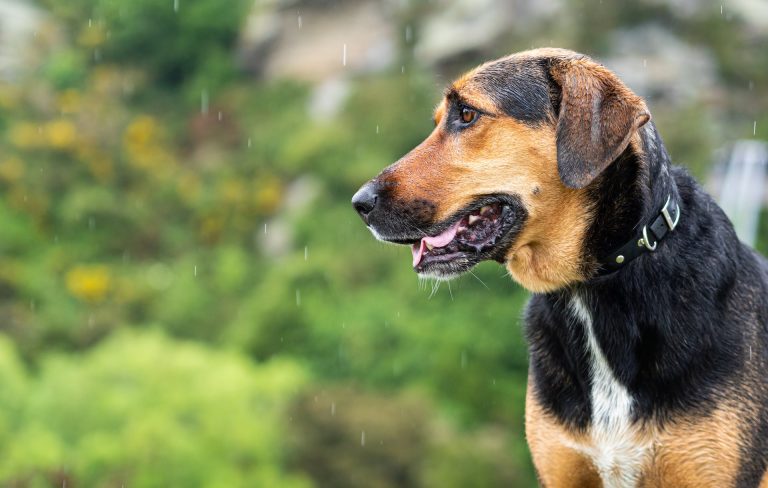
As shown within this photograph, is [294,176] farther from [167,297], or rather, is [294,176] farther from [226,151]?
[167,297]

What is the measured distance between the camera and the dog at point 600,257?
12.4ft

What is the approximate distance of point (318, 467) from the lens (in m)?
23.5

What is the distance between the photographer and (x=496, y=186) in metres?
3.94

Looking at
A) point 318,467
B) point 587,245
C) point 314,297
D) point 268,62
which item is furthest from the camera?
point 268,62

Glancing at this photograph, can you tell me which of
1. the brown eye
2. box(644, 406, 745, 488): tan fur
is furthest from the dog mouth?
box(644, 406, 745, 488): tan fur

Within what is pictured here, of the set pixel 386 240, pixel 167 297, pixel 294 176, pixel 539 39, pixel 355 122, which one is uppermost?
pixel 386 240

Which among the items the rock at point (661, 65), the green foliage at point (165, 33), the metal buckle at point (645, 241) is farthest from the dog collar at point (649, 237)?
the green foliage at point (165, 33)

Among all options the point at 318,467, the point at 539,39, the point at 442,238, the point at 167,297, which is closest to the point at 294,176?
the point at 167,297

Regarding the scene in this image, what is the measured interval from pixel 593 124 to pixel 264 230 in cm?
3326

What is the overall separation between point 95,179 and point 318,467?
18.6m

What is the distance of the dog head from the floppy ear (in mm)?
16

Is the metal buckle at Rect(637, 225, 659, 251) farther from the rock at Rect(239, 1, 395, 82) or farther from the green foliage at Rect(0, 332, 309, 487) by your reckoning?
the rock at Rect(239, 1, 395, 82)

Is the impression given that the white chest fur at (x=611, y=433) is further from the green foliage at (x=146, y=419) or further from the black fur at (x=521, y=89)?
the green foliage at (x=146, y=419)

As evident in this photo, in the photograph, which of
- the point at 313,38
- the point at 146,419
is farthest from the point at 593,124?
the point at 313,38
